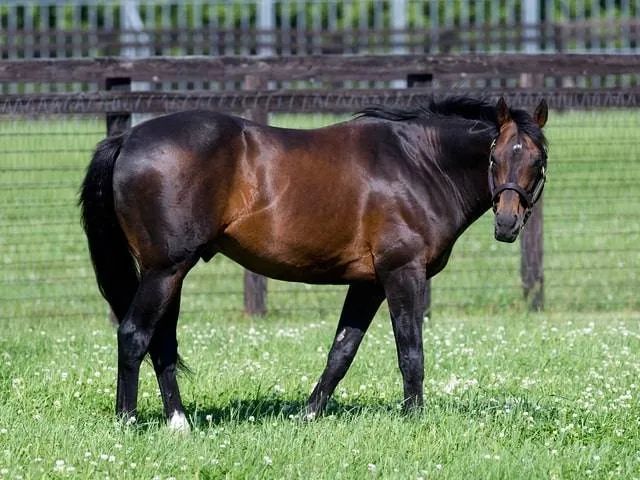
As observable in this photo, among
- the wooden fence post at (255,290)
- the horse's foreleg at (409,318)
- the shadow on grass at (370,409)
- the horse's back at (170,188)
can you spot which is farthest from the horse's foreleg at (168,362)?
the wooden fence post at (255,290)

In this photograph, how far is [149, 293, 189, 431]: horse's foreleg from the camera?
6422 millimetres

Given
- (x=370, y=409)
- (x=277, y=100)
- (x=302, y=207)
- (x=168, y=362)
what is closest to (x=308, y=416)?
(x=370, y=409)

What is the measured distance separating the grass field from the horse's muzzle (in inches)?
39.8

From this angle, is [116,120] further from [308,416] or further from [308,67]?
[308,416]

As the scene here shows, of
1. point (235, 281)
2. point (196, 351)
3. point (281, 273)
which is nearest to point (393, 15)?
point (235, 281)

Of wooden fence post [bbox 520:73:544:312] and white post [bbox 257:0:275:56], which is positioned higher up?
white post [bbox 257:0:275:56]

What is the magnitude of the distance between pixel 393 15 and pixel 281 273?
20.2 m

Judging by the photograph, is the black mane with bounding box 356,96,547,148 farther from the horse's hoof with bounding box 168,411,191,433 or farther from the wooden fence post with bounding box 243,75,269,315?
the wooden fence post with bounding box 243,75,269,315

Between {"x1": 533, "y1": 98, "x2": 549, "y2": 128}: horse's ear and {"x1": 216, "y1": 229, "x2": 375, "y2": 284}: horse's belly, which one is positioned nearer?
{"x1": 216, "y1": 229, "x2": 375, "y2": 284}: horse's belly

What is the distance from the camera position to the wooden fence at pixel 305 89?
33.7 ft

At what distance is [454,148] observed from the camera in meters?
6.80

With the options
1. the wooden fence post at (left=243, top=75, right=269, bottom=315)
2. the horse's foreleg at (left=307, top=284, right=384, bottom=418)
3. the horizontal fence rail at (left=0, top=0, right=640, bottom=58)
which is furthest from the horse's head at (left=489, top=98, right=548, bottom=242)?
the horizontal fence rail at (left=0, top=0, right=640, bottom=58)

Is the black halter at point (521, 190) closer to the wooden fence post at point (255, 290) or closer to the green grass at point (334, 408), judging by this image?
the green grass at point (334, 408)

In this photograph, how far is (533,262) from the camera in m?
11.3
